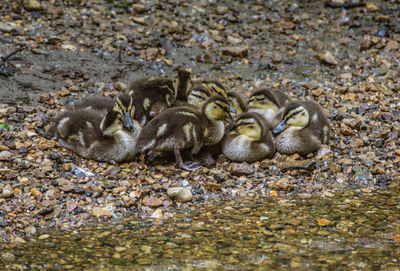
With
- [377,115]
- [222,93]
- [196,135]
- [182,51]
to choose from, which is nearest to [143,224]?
[196,135]

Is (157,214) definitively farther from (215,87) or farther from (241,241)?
(215,87)

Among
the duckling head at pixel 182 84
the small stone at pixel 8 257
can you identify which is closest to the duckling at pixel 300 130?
the duckling head at pixel 182 84

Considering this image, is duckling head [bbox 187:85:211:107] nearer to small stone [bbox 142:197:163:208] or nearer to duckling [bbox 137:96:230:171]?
duckling [bbox 137:96:230:171]

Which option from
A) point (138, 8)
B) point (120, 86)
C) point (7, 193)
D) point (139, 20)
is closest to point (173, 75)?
point (120, 86)

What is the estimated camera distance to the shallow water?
9.62 ft

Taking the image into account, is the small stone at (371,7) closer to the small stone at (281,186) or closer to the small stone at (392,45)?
the small stone at (392,45)

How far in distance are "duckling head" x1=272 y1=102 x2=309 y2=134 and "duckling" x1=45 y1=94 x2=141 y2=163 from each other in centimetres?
130

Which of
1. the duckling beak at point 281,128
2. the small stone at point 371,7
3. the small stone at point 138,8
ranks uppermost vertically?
the small stone at point 371,7

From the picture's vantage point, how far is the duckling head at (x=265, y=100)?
493 cm

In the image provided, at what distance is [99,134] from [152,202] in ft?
2.93

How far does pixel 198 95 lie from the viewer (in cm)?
500

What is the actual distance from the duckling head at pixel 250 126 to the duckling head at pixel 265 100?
377 millimetres

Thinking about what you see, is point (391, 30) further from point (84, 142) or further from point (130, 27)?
point (84, 142)

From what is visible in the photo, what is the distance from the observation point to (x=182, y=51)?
20.8 feet
